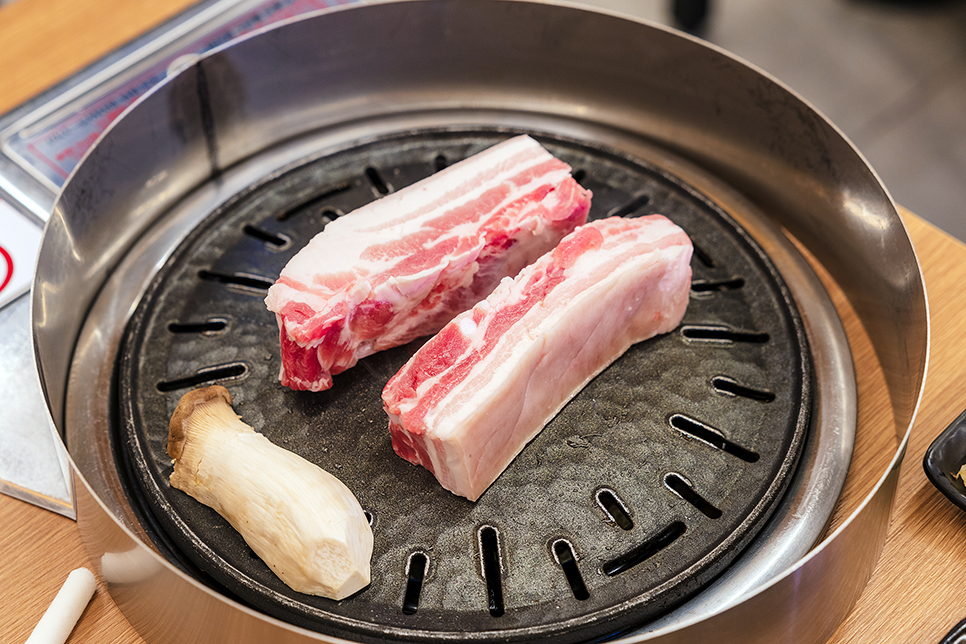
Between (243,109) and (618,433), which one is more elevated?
(243,109)

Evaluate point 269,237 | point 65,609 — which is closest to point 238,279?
point 269,237

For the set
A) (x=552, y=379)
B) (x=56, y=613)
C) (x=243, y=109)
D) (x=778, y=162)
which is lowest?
(x=56, y=613)

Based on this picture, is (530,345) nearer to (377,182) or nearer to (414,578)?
(414,578)

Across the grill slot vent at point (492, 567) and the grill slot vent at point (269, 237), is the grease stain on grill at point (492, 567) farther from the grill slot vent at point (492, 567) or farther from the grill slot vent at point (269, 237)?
the grill slot vent at point (269, 237)

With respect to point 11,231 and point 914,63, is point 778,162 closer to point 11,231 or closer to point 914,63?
point 11,231

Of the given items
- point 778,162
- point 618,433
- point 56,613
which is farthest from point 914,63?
point 56,613
